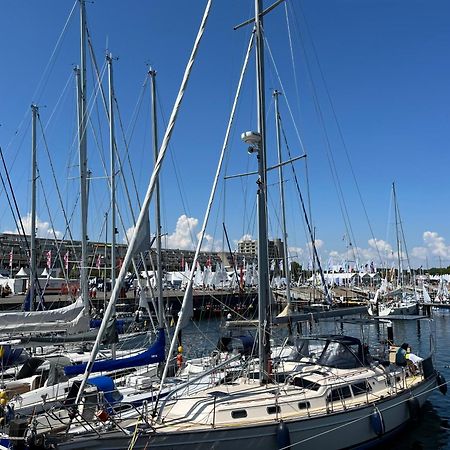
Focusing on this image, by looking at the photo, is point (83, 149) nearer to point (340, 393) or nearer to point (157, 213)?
point (157, 213)

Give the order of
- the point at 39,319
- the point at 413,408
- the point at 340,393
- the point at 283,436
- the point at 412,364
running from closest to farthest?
the point at 283,436 → the point at 340,393 → the point at 413,408 → the point at 412,364 → the point at 39,319

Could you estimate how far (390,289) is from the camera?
8156cm

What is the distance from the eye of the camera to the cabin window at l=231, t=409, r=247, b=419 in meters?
12.5

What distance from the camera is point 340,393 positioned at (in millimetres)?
14539

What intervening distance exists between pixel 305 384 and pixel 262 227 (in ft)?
17.4

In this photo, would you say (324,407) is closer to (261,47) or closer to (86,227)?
(261,47)

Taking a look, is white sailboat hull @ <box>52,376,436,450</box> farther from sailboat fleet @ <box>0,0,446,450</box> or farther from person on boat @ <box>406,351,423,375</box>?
person on boat @ <box>406,351,423,375</box>

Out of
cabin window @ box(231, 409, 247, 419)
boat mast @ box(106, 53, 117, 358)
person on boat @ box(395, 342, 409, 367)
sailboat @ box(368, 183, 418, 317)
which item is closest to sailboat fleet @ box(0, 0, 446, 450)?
cabin window @ box(231, 409, 247, 419)

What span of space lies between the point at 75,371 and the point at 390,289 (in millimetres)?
73985

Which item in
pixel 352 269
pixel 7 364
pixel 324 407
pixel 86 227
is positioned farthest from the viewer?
pixel 352 269

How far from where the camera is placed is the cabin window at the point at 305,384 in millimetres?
14469

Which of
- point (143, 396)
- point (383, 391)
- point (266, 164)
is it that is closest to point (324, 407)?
point (383, 391)

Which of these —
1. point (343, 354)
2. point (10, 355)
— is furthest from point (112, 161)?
point (343, 354)

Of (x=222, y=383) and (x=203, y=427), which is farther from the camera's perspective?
(x=222, y=383)
